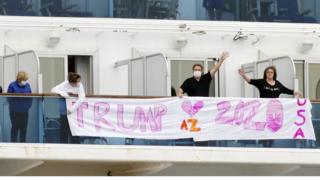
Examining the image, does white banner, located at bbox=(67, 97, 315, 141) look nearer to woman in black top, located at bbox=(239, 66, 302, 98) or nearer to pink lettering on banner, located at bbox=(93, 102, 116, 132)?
pink lettering on banner, located at bbox=(93, 102, 116, 132)

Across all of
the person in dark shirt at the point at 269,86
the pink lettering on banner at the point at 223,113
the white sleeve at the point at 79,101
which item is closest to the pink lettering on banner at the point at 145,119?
the white sleeve at the point at 79,101

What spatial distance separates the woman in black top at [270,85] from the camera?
27.8 metres

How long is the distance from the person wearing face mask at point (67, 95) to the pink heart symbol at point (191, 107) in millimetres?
2039

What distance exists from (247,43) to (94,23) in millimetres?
3477

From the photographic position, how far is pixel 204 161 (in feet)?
89.9

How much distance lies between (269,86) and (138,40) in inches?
141

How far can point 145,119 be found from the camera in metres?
27.5

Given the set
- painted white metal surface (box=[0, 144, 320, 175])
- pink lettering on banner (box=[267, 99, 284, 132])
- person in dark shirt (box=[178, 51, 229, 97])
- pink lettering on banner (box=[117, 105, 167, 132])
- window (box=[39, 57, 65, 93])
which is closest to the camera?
painted white metal surface (box=[0, 144, 320, 175])

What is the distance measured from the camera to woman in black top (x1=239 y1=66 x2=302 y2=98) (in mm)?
27844

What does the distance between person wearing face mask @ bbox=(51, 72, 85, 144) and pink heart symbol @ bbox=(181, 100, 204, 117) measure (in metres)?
2.04

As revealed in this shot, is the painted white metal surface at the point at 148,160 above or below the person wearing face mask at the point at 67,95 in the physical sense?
below

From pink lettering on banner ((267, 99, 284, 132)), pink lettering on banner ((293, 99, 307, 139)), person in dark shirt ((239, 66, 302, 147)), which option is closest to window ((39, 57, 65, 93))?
person in dark shirt ((239, 66, 302, 147))

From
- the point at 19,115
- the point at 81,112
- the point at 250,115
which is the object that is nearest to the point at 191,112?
the point at 250,115

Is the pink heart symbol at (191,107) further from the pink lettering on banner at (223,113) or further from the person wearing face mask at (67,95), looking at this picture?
the person wearing face mask at (67,95)
